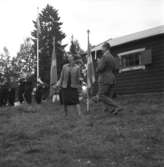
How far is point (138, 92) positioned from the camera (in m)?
16.4

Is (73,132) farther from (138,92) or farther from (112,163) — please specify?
(138,92)

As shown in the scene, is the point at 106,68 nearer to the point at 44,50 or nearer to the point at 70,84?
the point at 70,84

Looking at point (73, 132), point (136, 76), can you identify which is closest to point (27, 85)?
point (136, 76)

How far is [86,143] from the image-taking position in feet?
17.0

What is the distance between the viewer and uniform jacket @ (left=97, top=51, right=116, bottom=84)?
343 inches

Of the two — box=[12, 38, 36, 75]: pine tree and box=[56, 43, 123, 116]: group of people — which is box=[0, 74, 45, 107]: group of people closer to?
box=[56, 43, 123, 116]: group of people

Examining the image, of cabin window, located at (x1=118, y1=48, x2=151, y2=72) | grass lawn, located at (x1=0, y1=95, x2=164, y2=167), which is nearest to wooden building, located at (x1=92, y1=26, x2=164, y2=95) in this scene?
cabin window, located at (x1=118, y1=48, x2=151, y2=72)

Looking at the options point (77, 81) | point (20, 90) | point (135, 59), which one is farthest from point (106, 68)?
point (20, 90)

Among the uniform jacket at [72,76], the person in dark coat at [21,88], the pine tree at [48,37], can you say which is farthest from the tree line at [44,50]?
the uniform jacket at [72,76]

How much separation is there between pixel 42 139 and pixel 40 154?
3.49 feet

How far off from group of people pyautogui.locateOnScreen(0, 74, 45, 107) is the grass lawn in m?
7.77

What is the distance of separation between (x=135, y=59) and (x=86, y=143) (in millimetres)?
11774

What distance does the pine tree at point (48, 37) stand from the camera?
4104cm

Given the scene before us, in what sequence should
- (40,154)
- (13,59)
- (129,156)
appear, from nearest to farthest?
(129,156) → (40,154) → (13,59)
